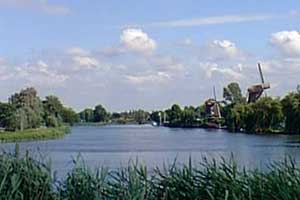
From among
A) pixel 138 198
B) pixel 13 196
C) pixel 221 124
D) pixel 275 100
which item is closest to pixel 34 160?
pixel 13 196

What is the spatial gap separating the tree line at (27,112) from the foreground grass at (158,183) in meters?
78.8

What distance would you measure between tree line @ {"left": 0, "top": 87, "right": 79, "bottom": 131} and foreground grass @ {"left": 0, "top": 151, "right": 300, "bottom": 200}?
78.8 m

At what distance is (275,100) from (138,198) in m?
86.0

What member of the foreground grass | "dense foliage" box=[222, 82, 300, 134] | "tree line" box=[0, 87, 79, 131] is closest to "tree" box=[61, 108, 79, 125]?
"tree line" box=[0, 87, 79, 131]

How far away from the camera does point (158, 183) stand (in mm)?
12516

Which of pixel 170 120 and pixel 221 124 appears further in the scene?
pixel 170 120

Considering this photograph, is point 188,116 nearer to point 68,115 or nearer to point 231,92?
point 231,92

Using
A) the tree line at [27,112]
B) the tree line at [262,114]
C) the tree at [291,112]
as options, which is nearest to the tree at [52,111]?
the tree line at [27,112]

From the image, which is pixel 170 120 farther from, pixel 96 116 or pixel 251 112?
pixel 251 112

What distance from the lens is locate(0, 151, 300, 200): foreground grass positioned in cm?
1080

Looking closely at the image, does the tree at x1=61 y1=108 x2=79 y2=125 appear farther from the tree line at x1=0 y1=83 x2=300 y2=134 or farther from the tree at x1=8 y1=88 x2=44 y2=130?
the tree at x1=8 y1=88 x2=44 y2=130

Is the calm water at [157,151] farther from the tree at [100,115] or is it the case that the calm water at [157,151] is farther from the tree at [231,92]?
the tree at [100,115]

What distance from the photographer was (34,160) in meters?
13.5

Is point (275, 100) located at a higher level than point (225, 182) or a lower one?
higher
